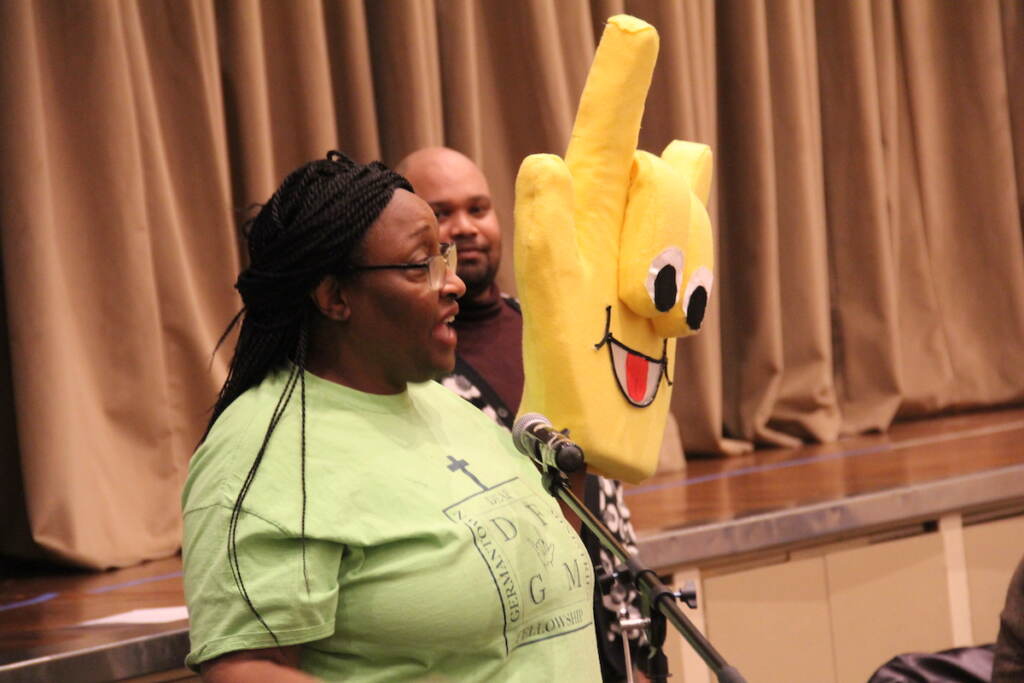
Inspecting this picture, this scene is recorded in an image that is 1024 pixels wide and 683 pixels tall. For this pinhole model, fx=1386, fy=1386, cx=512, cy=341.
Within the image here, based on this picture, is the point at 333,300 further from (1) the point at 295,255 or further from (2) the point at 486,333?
(2) the point at 486,333

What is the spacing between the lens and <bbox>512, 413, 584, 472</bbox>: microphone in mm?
1077

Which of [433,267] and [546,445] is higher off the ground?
[433,267]

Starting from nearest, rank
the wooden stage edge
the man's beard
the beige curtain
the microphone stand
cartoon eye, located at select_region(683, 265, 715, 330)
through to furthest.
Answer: the microphone stand
cartoon eye, located at select_region(683, 265, 715, 330)
the man's beard
the wooden stage edge
the beige curtain

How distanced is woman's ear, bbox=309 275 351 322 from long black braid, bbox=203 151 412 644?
10mm

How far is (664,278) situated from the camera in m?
1.55

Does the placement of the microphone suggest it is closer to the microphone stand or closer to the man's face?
the microphone stand

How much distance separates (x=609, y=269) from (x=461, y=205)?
583 mm

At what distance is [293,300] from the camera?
1.26 meters

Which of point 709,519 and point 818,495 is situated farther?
point 818,495

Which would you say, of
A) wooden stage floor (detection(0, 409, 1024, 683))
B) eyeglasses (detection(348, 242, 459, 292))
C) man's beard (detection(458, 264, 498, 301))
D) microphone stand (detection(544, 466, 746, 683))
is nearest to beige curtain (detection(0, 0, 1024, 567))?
wooden stage floor (detection(0, 409, 1024, 683))

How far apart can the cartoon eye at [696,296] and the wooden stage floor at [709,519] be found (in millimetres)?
796

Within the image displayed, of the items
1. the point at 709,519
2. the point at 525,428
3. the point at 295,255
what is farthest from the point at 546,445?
the point at 709,519

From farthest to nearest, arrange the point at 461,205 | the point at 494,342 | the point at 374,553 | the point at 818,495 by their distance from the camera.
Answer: the point at 818,495, the point at 461,205, the point at 494,342, the point at 374,553

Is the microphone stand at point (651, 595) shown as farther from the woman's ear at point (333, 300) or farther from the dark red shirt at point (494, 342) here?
the dark red shirt at point (494, 342)
